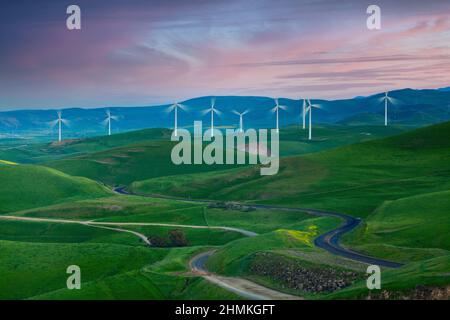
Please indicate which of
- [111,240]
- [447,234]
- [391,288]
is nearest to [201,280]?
[391,288]

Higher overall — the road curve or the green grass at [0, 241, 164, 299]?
the road curve

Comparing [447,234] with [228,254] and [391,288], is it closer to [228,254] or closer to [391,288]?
[228,254]

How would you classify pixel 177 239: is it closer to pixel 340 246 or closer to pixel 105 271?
pixel 105 271

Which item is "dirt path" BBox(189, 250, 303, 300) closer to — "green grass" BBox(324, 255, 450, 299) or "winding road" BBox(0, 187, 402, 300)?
"winding road" BBox(0, 187, 402, 300)

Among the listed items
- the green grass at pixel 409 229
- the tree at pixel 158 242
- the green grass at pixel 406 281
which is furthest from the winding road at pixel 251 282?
the green grass at pixel 406 281

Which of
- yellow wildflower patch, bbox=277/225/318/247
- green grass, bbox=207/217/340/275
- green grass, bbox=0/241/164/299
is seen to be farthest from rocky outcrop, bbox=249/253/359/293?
green grass, bbox=0/241/164/299

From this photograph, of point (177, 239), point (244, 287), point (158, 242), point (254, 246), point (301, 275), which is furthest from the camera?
point (177, 239)

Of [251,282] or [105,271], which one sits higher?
[251,282]

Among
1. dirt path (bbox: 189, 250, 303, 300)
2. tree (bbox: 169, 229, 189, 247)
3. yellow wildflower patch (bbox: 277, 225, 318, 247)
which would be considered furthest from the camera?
tree (bbox: 169, 229, 189, 247)

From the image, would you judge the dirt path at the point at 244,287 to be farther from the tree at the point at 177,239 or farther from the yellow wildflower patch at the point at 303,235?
the tree at the point at 177,239

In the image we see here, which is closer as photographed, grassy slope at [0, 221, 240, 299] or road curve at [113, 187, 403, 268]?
grassy slope at [0, 221, 240, 299]

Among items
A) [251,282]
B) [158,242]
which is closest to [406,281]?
[251,282]
